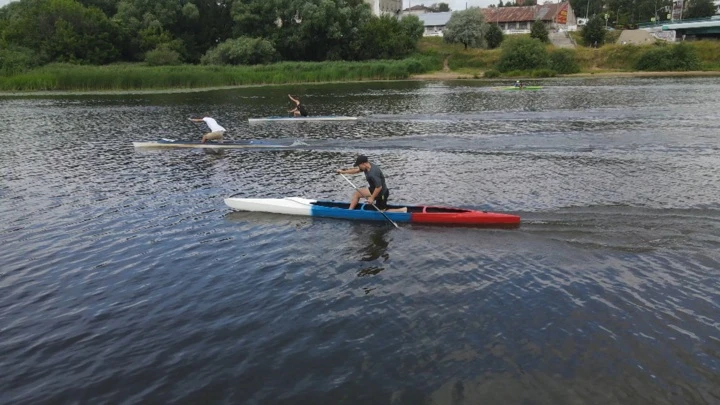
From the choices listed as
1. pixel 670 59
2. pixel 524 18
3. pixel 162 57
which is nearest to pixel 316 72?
pixel 162 57

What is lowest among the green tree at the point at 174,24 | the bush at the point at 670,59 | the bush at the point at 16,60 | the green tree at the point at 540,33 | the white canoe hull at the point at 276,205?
the white canoe hull at the point at 276,205

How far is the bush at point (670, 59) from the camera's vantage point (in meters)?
88.8

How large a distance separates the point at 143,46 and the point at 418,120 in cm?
7176

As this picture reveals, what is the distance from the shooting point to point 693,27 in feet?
356

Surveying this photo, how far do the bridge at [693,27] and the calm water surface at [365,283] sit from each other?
98731mm

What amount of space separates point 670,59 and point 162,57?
82327 millimetres

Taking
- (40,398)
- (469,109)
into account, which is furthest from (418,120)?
(40,398)

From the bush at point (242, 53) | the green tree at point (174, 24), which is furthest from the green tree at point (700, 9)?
the green tree at point (174, 24)

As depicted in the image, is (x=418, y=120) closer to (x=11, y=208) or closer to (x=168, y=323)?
(x=11, y=208)

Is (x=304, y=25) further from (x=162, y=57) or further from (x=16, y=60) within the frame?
(x=16, y=60)

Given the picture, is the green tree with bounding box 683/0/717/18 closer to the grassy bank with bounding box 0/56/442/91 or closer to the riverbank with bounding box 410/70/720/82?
the riverbank with bounding box 410/70/720/82

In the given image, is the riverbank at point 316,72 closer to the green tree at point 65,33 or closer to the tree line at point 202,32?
the tree line at point 202,32

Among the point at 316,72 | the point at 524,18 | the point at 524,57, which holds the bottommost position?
the point at 316,72

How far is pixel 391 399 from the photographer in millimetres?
8703
